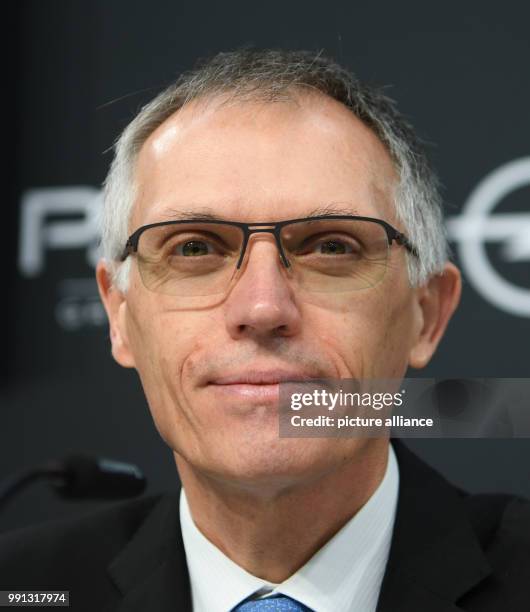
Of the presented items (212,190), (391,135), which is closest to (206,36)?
(391,135)

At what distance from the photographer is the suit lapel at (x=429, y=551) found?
4.79 ft

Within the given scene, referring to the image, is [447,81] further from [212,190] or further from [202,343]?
[202,343]

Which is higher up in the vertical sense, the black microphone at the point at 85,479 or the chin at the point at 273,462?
the black microphone at the point at 85,479

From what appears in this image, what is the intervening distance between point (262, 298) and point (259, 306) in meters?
0.02

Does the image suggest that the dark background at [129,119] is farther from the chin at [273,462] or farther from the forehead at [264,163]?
the chin at [273,462]

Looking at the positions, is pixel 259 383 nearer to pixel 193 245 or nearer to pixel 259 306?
pixel 259 306

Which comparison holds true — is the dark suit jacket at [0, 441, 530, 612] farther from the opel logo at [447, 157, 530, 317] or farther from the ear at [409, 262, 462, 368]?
the opel logo at [447, 157, 530, 317]

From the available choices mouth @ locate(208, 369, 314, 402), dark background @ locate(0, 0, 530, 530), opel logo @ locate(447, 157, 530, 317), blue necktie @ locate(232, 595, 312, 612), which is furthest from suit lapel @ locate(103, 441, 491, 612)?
opel logo @ locate(447, 157, 530, 317)

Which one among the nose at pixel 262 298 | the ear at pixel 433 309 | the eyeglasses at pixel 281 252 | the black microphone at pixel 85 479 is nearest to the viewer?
the nose at pixel 262 298

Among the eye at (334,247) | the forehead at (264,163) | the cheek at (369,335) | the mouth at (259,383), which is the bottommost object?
the mouth at (259,383)

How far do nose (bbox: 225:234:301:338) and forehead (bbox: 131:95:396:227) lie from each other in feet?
0.21

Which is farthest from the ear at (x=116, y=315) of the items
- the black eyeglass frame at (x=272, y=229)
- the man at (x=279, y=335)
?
the black eyeglass frame at (x=272, y=229)

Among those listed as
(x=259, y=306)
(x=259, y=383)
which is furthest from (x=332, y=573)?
(x=259, y=306)

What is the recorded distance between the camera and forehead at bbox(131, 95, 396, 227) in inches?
58.1
